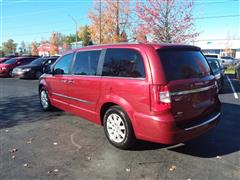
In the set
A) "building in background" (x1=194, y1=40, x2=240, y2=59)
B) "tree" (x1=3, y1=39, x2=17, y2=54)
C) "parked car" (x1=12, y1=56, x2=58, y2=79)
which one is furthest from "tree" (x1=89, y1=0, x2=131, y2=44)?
"tree" (x1=3, y1=39, x2=17, y2=54)

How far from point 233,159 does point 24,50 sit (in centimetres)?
12746

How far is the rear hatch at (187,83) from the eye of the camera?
366 centimetres

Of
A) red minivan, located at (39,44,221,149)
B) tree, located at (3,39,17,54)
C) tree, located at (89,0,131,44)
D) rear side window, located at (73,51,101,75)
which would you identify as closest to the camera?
red minivan, located at (39,44,221,149)

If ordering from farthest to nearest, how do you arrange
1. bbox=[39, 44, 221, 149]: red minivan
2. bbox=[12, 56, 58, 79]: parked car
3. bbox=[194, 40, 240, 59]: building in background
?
1. bbox=[194, 40, 240, 59]: building in background
2. bbox=[12, 56, 58, 79]: parked car
3. bbox=[39, 44, 221, 149]: red minivan

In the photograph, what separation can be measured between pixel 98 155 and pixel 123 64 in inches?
63.6

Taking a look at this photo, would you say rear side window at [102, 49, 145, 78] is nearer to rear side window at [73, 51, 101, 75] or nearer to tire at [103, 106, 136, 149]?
rear side window at [73, 51, 101, 75]

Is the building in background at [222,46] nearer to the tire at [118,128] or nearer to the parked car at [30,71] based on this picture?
the parked car at [30,71]

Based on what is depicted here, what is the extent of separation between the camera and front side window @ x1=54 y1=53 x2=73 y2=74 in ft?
18.9

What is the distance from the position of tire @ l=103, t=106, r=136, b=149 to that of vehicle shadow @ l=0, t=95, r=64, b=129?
2.52 m

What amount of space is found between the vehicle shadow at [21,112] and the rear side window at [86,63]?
6.12ft

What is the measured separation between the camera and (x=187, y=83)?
3789 millimetres

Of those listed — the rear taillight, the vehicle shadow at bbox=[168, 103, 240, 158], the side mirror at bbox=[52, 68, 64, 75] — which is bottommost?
the vehicle shadow at bbox=[168, 103, 240, 158]

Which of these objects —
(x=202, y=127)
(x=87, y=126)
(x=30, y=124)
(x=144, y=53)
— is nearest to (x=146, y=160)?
(x=202, y=127)

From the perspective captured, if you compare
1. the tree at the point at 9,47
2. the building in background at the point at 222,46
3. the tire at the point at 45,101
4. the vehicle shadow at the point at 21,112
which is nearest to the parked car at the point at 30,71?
the vehicle shadow at the point at 21,112
